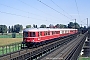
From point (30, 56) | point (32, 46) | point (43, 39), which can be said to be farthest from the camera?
point (43, 39)

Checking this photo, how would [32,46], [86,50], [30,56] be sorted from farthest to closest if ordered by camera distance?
1. [86,50]
2. [32,46]
3. [30,56]

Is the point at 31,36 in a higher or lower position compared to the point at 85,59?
higher

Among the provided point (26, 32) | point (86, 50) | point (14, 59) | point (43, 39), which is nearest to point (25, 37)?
point (26, 32)

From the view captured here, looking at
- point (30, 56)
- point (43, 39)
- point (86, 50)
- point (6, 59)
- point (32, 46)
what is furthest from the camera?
point (86, 50)

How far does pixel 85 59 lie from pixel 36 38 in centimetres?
1132

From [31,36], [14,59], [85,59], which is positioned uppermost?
[31,36]

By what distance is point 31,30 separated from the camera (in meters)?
34.4

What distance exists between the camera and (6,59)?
21781 mm

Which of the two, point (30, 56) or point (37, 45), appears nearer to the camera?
point (30, 56)

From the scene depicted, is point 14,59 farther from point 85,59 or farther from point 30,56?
point 85,59

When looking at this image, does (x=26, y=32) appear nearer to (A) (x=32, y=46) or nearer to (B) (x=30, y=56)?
(A) (x=32, y=46)

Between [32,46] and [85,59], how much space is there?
464 inches

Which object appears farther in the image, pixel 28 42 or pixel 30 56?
pixel 28 42

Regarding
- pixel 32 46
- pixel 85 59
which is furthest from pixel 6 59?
pixel 85 59
